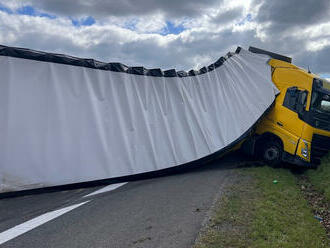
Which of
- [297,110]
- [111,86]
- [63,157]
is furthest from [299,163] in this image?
[63,157]

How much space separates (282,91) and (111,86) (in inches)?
182

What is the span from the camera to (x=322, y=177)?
650 centimetres

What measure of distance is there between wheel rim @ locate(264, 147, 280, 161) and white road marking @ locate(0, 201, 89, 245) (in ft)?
17.8

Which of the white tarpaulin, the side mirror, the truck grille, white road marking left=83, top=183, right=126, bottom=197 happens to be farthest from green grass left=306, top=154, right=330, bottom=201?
white road marking left=83, top=183, right=126, bottom=197

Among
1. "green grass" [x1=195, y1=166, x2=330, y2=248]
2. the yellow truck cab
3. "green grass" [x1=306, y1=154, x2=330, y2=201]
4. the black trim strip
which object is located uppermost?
the black trim strip

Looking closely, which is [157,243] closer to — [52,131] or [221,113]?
[52,131]

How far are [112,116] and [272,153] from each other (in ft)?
14.9

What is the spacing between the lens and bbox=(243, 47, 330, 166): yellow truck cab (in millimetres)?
7070

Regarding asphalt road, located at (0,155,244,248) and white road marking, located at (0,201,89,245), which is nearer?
asphalt road, located at (0,155,244,248)

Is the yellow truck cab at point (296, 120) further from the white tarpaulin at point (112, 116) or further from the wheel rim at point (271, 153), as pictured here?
the white tarpaulin at point (112, 116)

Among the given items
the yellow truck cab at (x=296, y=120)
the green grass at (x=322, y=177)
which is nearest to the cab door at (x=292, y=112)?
the yellow truck cab at (x=296, y=120)

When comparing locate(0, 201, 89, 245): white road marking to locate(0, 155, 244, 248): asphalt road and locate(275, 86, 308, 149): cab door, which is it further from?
locate(275, 86, 308, 149): cab door

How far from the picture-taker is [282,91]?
24.9ft

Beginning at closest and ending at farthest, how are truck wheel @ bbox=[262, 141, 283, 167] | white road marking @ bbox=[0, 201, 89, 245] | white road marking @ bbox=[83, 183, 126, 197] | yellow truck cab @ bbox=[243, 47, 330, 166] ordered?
white road marking @ bbox=[0, 201, 89, 245] < white road marking @ bbox=[83, 183, 126, 197] < yellow truck cab @ bbox=[243, 47, 330, 166] < truck wheel @ bbox=[262, 141, 283, 167]
